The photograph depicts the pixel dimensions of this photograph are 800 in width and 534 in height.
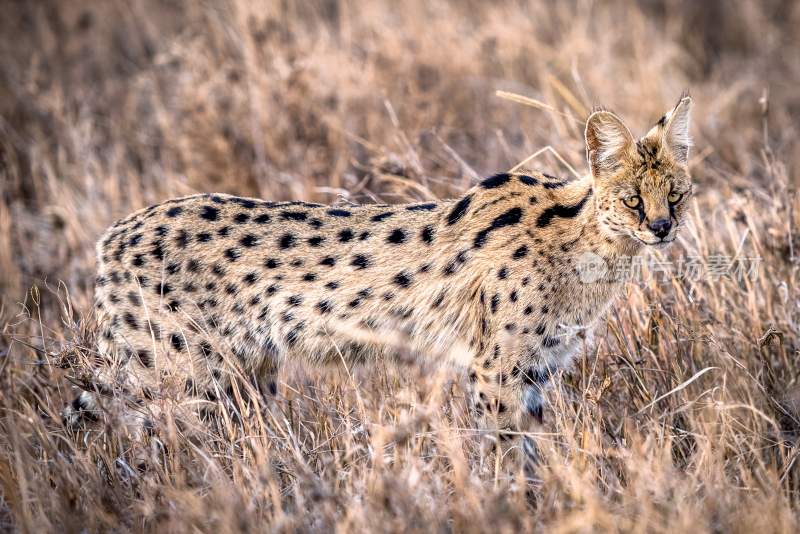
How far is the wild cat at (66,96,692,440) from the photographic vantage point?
4066mm

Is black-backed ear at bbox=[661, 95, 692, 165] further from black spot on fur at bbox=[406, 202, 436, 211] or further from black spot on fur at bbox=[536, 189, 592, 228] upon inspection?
black spot on fur at bbox=[406, 202, 436, 211]

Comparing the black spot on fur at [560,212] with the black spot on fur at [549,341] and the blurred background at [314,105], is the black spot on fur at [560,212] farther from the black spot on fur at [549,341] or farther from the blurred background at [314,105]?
the blurred background at [314,105]

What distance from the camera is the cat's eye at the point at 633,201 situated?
396cm

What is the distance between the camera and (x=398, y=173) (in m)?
5.75

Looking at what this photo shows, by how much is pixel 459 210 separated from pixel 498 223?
0.20 metres

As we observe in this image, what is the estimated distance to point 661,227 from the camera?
12.7 feet

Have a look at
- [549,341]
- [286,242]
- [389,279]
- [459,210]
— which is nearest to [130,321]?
[286,242]

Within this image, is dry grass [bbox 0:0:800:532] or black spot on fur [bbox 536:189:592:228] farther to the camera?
black spot on fur [bbox 536:189:592:228]

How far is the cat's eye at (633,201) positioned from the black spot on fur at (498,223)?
52 centimetres

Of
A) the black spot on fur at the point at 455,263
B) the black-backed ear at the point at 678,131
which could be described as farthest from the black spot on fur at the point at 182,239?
the black-backed ear at the point at 678,131

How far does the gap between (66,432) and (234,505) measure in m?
1.19

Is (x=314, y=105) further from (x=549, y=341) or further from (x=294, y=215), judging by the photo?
(x=549, y=341)

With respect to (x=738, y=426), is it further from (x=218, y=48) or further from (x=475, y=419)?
(x=218, y=48)

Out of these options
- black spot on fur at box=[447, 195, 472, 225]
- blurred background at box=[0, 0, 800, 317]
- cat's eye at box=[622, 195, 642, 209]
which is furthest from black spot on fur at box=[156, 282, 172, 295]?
cat's eye at box=[622, 195, 642, 209]
